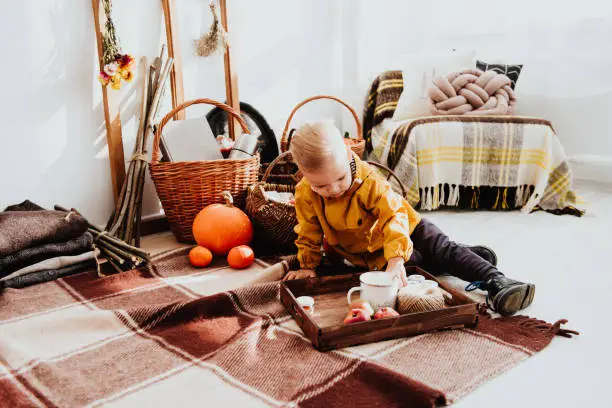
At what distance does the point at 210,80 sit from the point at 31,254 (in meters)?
1.23

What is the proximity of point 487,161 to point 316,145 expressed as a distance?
1.59 meters

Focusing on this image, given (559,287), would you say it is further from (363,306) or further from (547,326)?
(363,306)

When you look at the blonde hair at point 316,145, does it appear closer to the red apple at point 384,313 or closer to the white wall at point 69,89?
the red apple at point 384,313

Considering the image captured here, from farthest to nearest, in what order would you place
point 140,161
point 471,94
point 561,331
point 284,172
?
point 471,94 < point 284,172 < point 140,161 < point 561,331

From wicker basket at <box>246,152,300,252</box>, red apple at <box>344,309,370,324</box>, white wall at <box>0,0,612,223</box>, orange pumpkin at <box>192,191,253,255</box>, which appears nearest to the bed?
white wall at <box>0,0,612,223</box>

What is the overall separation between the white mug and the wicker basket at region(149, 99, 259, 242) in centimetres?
92

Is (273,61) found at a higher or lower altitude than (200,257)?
higher

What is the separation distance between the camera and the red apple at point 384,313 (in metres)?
1.29

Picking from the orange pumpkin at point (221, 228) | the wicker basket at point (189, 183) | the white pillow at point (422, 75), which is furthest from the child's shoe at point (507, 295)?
the white pillow at point (422, 75)

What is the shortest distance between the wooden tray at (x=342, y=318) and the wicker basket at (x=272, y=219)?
48 cm

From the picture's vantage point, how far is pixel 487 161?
2617 mm

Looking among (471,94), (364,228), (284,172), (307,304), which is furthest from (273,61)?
(307,304)

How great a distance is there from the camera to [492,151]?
261cm

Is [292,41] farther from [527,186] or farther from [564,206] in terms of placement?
[564,206]
